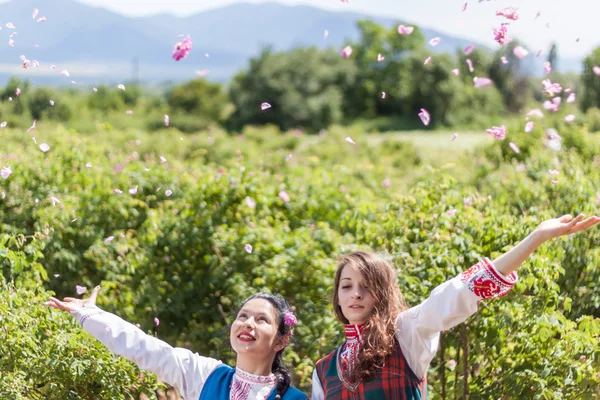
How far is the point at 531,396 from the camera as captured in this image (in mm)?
3232

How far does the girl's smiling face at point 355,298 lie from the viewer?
105 inches

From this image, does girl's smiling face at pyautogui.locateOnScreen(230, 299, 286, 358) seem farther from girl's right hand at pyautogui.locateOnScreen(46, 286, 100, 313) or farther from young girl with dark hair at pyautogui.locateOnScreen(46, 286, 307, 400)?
girl's right hand at pyautogui.locateOnScreen(46, 286, 100, 313)

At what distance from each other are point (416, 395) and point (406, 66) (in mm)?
52695

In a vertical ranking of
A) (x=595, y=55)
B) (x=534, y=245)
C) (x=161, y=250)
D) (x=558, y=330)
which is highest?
(x=595, y=55)

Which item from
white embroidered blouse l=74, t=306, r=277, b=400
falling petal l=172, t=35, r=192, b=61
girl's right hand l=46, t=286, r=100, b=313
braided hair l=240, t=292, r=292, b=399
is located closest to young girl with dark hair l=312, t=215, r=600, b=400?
braided hair l=240, t=292, r=292, b=399

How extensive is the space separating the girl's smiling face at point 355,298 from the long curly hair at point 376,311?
1 centimetres

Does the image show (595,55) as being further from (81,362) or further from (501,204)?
(81,362)

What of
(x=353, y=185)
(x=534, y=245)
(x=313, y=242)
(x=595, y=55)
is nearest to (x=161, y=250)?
(x=313, y=242)

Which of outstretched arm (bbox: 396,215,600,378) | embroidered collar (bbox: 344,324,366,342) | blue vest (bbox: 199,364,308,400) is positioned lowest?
blue vest (bbox: 199,364,308,400)

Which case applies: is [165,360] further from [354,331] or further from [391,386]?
[391,386]

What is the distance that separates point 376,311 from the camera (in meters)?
2.65

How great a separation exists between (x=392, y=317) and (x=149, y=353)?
2.68ft

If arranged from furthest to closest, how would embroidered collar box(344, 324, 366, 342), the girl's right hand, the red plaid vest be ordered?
1. the girl's right hand
2. embroidered collar box(344, 324, 366, 342)
3. the red plaid vest

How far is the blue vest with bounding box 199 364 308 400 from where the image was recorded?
2.70 metres
